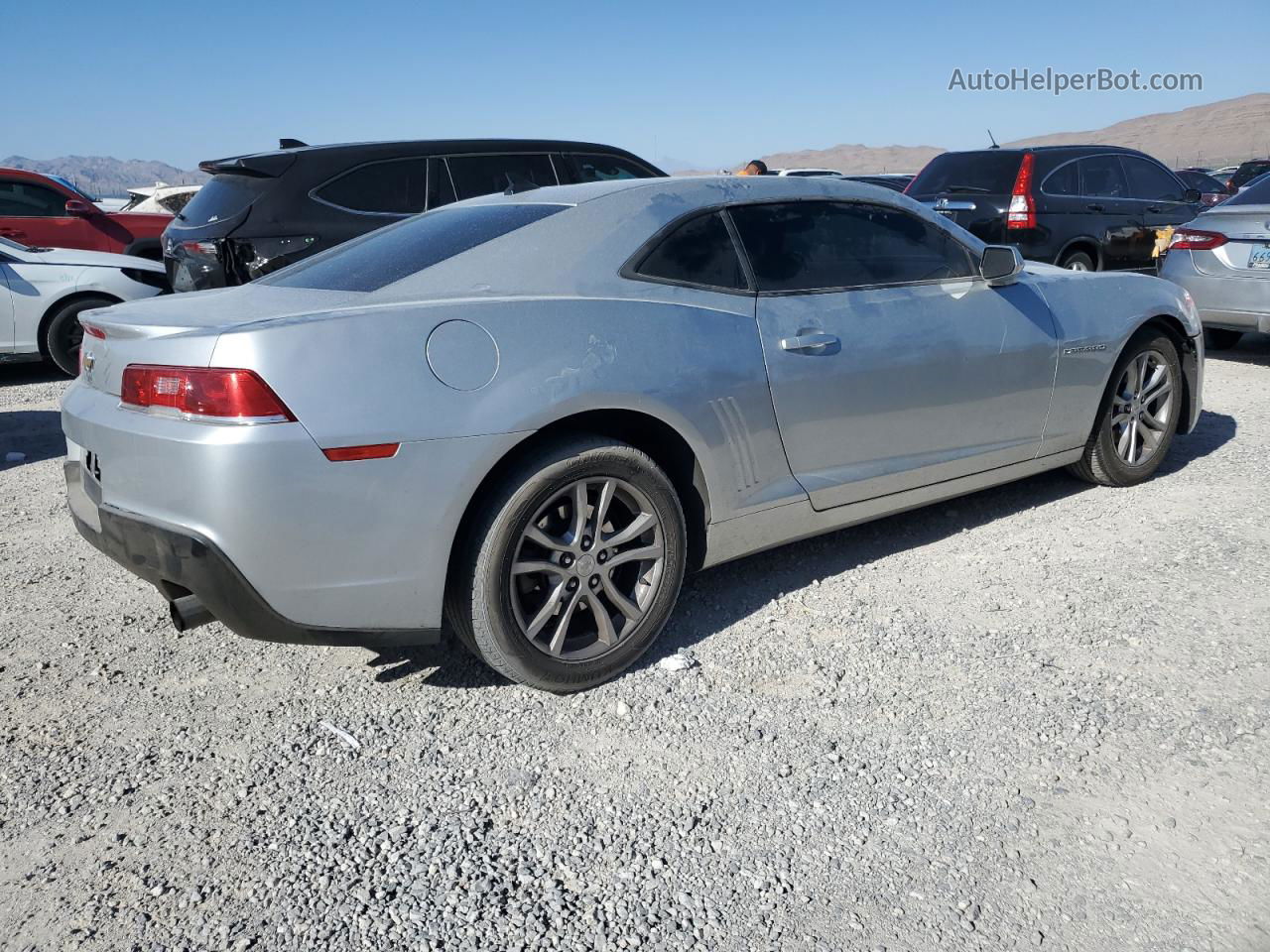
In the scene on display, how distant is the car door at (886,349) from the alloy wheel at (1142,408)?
2.54 feet

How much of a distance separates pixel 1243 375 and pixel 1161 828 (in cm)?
652

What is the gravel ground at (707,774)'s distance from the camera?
90.1 inches

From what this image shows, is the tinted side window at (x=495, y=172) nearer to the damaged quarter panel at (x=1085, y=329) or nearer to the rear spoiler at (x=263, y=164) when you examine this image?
the rear spoiler at (x=263, y=164)

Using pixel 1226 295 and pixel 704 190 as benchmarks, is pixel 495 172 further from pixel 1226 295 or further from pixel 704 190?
pixel 1226 295

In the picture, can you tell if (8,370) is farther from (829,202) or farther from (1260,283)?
(1260,283)

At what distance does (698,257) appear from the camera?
3578 mm

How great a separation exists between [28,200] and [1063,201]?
36.0 feet

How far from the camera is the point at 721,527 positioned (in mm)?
3543

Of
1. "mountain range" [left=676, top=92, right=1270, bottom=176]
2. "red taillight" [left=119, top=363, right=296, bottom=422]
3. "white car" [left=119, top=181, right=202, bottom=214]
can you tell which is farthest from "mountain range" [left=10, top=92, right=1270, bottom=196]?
"red taillight" [left=119, top=363, right=296, bottom=422]

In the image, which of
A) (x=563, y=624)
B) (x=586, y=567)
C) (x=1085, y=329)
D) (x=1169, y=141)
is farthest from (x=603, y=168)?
(x=1169, y=141)

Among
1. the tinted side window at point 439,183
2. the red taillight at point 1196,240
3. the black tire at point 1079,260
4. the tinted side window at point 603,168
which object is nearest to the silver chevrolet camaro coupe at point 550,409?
the tinted side window at point 439,183

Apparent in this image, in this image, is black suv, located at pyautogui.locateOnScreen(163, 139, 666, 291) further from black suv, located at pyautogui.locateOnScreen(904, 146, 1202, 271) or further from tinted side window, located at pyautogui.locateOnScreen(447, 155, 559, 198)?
black suv, located at pyautogui.locateOnScreen(904, 146, 1202, 271)

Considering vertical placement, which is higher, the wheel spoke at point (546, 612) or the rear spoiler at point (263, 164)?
the rear spoiler at point (263, 164)

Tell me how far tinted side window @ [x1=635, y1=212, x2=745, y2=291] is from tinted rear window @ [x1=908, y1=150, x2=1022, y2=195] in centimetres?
735
